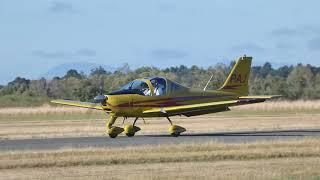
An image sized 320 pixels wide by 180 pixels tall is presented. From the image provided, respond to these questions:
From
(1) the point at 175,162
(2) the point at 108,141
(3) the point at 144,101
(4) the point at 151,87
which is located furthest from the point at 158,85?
(1) the point at 175,162

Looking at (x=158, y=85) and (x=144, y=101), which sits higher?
(x=158, y=85)

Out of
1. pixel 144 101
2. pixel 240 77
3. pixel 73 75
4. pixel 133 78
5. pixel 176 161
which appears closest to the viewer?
pixel 176 161

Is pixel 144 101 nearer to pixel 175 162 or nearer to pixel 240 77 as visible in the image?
pixel 240 77

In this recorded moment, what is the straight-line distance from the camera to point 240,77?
3712cm

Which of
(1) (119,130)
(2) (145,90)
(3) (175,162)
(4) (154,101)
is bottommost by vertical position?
(3) (175,162)

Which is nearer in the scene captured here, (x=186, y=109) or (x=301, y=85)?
(x=186, y=109)

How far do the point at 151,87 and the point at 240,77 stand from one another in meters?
5.57

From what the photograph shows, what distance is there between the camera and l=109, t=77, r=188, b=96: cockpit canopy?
3347cm

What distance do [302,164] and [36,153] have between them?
8094 millimetres

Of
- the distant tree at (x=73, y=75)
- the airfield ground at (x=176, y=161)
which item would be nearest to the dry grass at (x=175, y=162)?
the airfield ground at (x=176, y=161)

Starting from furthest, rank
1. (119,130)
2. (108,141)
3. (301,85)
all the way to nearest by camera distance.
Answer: (301,85)
(119,130)
(108,141)

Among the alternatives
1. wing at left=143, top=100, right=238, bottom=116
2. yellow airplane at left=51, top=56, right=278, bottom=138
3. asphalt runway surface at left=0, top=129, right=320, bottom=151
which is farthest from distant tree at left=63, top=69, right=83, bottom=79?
asphalt runway surface at left=0, top=129, right=320, bottom=151

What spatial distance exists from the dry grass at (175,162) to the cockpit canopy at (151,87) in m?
8.33

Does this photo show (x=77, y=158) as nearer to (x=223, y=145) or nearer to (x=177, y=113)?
(x=223, y=145)
